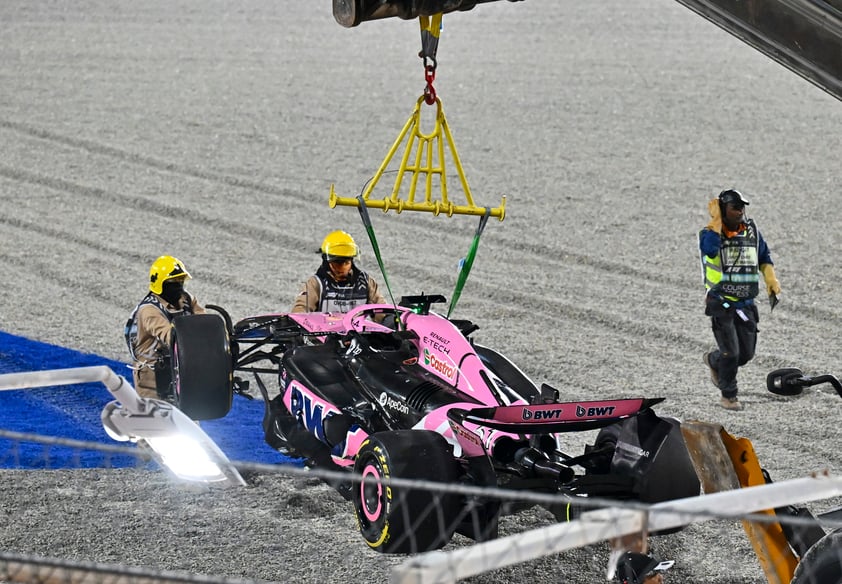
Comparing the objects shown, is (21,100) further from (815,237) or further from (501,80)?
(815,237)

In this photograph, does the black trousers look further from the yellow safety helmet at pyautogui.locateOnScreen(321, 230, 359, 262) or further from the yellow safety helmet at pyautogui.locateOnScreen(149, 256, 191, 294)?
the yellow safety helmet at pyautogui.locateOnScreen(149, 256, 191, 294)

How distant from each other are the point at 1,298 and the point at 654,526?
10.1 meters

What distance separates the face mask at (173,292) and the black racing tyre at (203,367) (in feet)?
3.64

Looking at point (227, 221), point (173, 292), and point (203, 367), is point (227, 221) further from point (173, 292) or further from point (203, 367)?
point (203, 367)

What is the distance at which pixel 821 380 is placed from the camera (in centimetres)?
566

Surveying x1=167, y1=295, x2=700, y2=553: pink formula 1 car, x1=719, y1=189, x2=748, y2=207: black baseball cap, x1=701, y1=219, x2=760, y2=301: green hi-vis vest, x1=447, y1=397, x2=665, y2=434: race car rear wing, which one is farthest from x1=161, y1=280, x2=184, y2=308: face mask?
x1=719, y1=189, x2=748, y2=207: black baseball cap

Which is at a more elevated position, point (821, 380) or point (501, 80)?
point (501, 80)

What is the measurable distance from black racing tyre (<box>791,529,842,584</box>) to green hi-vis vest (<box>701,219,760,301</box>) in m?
5.02

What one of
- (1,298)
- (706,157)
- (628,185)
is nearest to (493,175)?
(628,185)

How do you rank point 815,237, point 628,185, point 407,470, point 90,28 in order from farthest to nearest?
point 90,28, point 628,185, point 815,237, point 407,470

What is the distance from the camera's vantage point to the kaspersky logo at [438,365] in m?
7.75

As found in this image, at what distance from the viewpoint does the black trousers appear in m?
10.3

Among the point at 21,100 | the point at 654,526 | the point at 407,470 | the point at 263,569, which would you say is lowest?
the point at 263,569

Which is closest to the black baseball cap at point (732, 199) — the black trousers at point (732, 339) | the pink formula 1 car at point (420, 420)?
the black trousers at point (732, 339)
